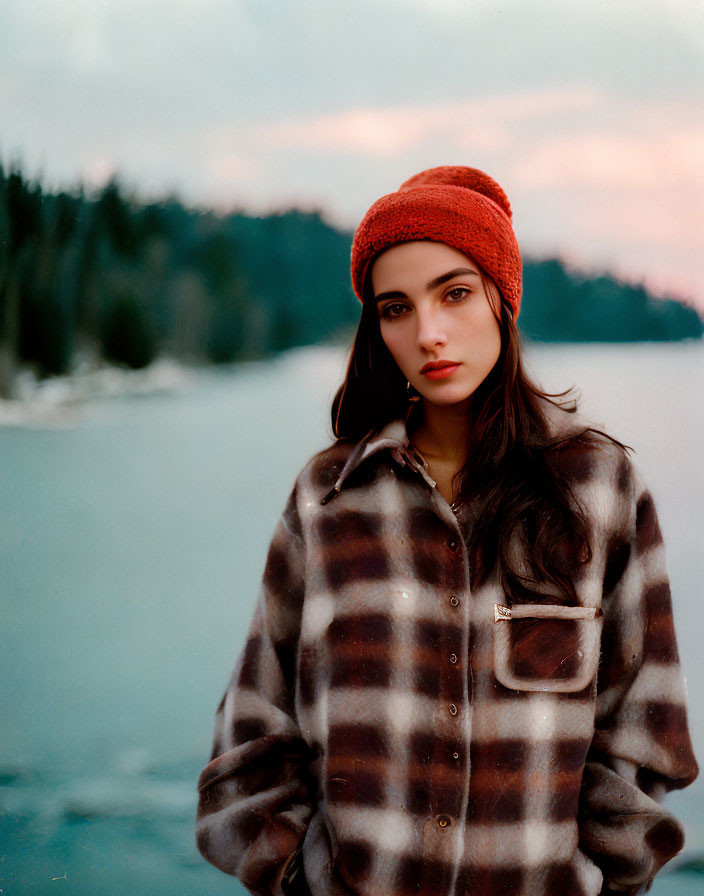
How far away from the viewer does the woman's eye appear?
1.51 m

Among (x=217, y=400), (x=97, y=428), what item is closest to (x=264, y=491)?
(x=217, y=400)

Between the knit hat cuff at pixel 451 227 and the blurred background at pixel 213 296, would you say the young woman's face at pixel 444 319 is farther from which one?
the blurred background at pixel 213 296

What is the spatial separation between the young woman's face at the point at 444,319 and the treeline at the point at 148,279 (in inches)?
25.0

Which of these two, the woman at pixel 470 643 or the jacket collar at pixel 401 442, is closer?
the woman at pixel 470 643

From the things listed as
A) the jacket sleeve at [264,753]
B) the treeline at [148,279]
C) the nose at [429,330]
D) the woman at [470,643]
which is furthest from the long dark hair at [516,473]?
the treeline at [148,279]

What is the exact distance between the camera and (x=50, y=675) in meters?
2.07

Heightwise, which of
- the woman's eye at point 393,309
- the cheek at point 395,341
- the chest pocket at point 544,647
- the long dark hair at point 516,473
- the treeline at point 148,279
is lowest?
the chest pocket at point 544,647

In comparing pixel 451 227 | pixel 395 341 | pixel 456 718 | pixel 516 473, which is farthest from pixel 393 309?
pixel 456 718

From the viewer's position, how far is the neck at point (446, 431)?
5.32 feet

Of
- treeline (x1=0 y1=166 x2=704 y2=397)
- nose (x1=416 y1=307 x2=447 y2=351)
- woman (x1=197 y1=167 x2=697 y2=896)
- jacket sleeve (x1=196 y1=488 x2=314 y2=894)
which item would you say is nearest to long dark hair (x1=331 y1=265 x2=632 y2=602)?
woman (x1=197 y1=167 x2=697 y2=896)

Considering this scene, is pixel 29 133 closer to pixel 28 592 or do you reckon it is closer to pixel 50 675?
pixel 28 592

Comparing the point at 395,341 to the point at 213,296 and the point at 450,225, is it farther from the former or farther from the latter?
the point at 213,296

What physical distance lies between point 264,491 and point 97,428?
1.50 feet

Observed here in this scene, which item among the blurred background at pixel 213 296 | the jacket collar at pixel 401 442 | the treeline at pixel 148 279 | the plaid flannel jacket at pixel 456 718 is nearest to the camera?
the plaid flannel jacket at pixel 456 718
